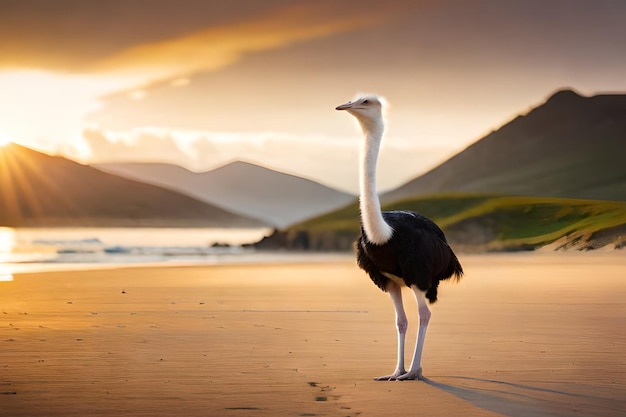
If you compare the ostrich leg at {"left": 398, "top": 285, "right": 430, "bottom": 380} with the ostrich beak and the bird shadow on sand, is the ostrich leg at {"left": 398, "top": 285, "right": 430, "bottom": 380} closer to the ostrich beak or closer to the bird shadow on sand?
the bird shadow on sand

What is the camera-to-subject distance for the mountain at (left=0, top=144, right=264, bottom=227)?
167 m

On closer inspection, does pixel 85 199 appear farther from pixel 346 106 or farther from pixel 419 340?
pixel 346 106

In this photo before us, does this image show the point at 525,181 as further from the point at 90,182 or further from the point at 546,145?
the point at 90,182

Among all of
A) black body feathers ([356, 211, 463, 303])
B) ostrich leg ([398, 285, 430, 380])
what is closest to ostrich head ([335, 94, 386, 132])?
black body feathers ([356, 211, 463, 303])

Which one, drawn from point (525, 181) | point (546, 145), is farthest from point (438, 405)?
point (546, 145)

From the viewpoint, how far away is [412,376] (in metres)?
8.82

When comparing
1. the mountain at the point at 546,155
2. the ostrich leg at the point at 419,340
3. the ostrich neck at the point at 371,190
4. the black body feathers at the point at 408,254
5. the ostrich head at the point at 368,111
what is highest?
the mountain at the point at 546,155

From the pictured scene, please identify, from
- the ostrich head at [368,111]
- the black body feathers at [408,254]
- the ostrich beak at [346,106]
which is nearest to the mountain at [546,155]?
the black body feathers at [408,254]

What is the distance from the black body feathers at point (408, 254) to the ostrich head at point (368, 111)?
0.82 meters

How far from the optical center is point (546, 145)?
5128 inches

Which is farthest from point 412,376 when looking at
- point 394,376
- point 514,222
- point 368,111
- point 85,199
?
point 85,199

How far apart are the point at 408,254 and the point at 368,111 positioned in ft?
4.28

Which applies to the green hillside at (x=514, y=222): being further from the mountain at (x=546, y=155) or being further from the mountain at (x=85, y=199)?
the mountain at (x=85, y=199)

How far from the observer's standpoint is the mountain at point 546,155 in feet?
352
